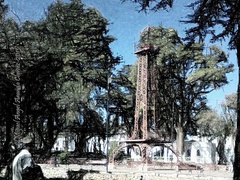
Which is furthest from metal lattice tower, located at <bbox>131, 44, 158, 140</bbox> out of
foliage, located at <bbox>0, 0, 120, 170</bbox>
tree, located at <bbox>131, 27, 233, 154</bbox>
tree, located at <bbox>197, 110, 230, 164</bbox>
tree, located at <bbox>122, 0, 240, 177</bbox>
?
tree, located at <bbox>122, 0, 240, 177</bbox>

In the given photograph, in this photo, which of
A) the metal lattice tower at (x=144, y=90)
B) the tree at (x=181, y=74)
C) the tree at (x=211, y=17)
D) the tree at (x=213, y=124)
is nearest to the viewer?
the tree at (x=211, y=17)

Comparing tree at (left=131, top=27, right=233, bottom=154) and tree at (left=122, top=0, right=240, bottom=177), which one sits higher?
tree at (left=131, top=27, right=233, bottom=154)

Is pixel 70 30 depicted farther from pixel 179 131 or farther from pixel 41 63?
pixel 179 131

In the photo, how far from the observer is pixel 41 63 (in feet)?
54.7

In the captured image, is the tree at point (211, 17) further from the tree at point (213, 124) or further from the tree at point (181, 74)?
the tree at point (213, 124)

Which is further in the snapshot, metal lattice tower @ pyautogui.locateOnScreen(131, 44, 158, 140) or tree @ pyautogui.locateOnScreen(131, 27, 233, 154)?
tree @ pyautogui.locateOnScreen(131, 27, 233, 154)

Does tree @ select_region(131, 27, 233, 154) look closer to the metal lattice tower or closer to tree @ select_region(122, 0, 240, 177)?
the metal lattice tower

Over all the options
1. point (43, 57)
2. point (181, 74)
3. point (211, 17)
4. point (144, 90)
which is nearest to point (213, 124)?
point (181, 74)

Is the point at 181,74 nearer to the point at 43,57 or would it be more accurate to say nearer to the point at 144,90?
the point at 144,90

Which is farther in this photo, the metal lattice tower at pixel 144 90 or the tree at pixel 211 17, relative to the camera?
the metal lattice tower at pixel 144 90

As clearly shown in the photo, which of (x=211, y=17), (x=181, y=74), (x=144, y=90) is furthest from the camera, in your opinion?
(x=181, y=74)

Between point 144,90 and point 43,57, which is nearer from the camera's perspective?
point 43,57

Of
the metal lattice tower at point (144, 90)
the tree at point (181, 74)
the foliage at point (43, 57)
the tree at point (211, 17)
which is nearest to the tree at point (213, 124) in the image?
the tree at point (181, 74)

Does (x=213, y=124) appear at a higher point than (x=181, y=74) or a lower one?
lower
